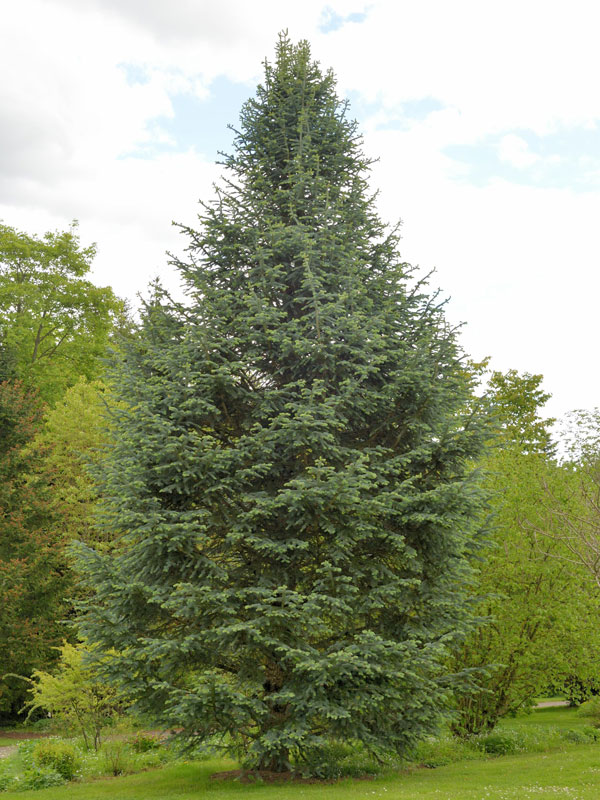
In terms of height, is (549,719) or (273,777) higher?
(273,777)

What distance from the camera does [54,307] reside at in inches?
1204

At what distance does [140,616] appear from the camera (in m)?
10.2

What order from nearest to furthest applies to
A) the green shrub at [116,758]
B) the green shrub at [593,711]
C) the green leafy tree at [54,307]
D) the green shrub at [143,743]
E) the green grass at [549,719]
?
the green shrub at [116,758]
the green shrub at [143,743]
the green shrub at [593,711]
the green grass at [549,719]
the green leafy tree at [54,307]

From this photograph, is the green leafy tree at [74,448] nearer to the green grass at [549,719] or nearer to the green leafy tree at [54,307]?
the green leafy tree at [54,307]

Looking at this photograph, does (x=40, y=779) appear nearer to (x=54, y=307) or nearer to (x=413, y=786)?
(x=413, y=786)

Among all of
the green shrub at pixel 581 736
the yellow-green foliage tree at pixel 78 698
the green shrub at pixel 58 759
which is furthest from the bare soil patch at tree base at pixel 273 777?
the green shrub at pixel 581 736

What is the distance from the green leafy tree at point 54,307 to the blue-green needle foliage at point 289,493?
1901 cm

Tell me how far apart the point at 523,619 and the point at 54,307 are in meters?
24.5

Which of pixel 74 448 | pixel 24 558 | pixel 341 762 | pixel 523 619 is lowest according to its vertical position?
pixel 341 762

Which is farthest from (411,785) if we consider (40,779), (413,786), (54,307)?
(54,307)

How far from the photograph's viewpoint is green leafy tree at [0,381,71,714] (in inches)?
785

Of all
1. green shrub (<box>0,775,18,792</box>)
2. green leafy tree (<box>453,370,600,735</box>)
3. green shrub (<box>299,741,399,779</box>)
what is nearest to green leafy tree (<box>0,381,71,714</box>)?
green shrub (<box>0,775,18,792</box>)

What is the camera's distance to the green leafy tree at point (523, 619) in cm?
1328

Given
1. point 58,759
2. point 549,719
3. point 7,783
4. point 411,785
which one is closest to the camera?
point 411,785
